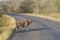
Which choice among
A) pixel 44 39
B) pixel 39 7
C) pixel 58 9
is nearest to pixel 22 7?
pixel 39 7

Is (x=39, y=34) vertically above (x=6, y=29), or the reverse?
(x=39, y=34)

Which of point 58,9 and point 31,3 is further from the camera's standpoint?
point 31,3

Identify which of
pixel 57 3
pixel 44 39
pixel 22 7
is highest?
pixel 44 39

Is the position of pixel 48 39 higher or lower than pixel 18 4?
higher

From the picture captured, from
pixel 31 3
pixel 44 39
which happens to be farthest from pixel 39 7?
pixel 44 39

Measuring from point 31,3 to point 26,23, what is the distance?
7779 centimetres

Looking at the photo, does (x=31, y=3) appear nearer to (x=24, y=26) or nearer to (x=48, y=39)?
(x=24, y=26)

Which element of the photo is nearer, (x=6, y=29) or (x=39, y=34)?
(x=39, y=34)

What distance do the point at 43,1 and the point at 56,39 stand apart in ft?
226

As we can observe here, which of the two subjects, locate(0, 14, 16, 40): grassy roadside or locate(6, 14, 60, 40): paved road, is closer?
locate(6, 14, 60, 40): paved road

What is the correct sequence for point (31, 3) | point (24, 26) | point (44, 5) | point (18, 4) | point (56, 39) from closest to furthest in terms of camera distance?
point (56, 39) < point (24, 26) < point (44, 5) < point (31, 3) < point (18, 4)

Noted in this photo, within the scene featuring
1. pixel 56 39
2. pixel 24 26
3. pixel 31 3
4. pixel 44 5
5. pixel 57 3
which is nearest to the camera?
pixel 56 39

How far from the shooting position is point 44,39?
15703 millimetres

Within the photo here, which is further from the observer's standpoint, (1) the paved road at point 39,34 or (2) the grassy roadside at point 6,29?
(2) the grassy roadside at point 6,29
